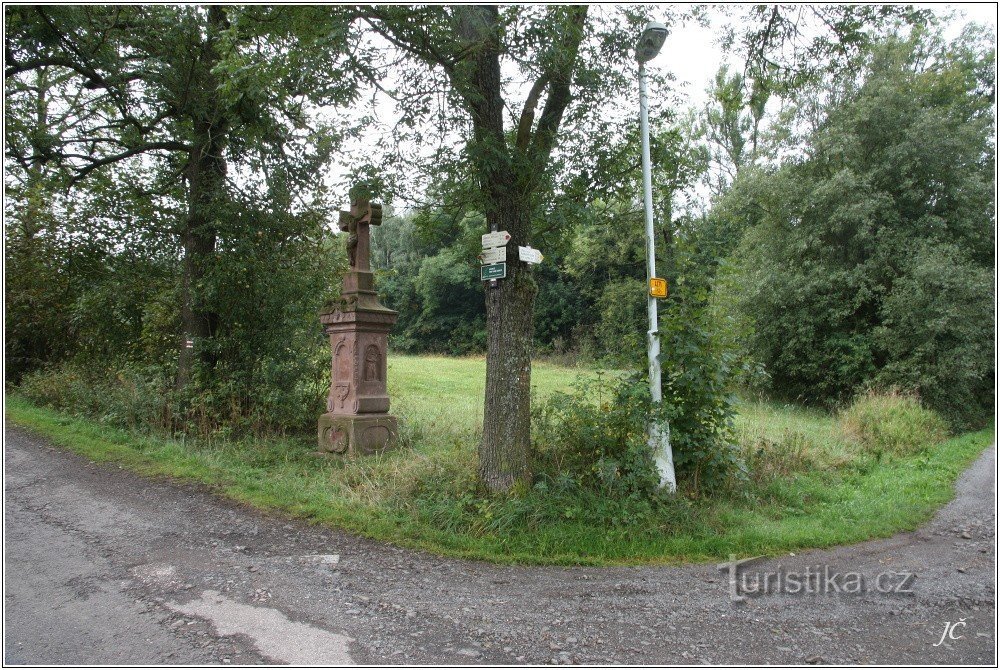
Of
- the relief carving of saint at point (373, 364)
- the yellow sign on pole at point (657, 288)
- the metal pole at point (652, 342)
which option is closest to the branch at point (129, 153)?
the relief carving of saint at point (373, 364)

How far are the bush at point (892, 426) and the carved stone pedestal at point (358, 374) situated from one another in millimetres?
7676

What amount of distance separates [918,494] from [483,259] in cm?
583

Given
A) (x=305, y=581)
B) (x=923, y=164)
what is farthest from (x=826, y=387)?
(x=305, y=581)

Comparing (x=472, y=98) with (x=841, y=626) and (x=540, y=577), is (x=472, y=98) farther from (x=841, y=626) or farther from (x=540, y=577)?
(x=841, y=626)

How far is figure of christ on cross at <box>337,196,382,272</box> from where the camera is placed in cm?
970

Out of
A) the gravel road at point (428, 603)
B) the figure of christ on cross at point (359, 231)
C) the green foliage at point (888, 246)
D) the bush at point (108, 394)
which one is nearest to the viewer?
the gravel road at point (428, 603)

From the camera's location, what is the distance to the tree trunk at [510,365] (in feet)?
21.2

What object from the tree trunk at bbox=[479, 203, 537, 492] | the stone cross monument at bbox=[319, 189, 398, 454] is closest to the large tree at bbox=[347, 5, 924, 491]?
the tree trunk at bbox=[479, 203, 537, 492]

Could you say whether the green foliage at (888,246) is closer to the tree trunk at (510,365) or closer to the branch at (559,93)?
the branch at (559,93)

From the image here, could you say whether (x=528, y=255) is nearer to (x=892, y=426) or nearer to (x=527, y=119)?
(x=527, y=119)

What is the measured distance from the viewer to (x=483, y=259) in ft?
21.6

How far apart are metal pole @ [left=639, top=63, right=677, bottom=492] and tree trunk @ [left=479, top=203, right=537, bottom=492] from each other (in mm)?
1195

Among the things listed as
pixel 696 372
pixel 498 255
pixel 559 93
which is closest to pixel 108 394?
pixel 498 255

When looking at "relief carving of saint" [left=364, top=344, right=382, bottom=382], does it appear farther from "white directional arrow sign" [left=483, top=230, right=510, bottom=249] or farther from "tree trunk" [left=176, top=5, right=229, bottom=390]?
"white directional arrow sign" [left=483, top=230, right=510, bottom=249]
